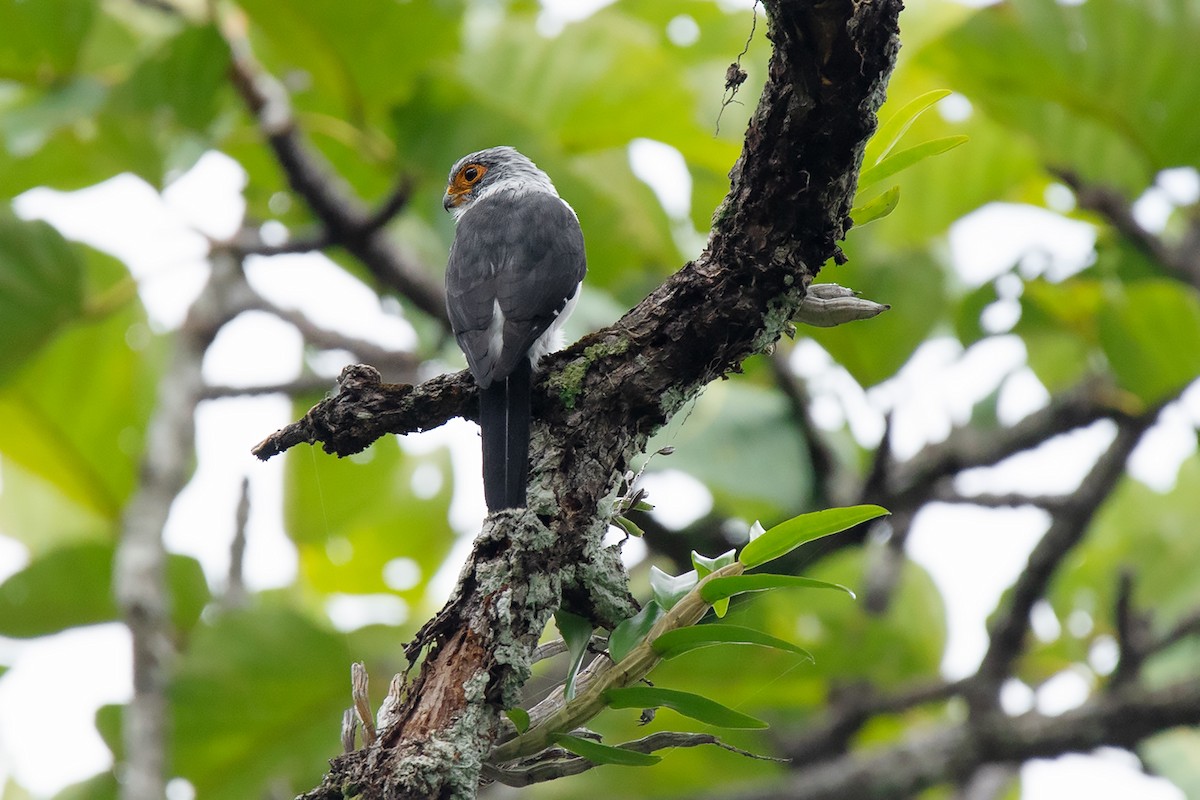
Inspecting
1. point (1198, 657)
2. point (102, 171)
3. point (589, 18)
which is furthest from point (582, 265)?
point (1198, 657)

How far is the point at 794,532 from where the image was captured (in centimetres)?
172

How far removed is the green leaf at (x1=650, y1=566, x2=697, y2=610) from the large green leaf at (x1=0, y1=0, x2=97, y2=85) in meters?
3.84

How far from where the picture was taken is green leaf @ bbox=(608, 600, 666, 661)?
5.76 ft

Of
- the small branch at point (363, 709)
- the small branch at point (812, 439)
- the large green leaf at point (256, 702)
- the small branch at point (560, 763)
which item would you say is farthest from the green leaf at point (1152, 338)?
the small branch at point (363, 709)

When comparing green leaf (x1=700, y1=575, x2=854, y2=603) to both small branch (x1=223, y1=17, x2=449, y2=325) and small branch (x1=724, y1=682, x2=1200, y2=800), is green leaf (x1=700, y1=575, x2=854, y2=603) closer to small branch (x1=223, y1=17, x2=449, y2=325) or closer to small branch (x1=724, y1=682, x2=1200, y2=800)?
small branch (x1=223, y1=17, x2=449, y2=325)

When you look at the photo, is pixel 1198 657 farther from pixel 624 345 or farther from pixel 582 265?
pixel 624 345

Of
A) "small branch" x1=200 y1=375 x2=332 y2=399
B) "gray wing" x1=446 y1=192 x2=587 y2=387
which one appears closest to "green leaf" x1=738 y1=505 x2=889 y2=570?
"gray wing" x1=446 y1=192 x2=587 y2=387

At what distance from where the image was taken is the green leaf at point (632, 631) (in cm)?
175

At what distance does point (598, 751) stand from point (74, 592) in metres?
4.08

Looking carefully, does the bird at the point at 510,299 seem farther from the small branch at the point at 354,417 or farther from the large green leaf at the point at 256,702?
the large green leaf at the point at 256,702

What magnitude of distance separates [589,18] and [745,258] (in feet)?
11.5

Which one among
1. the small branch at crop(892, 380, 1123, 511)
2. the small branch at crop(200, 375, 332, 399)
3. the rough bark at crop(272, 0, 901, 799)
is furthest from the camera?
the small branch at crop(200, 375, 332, 399)

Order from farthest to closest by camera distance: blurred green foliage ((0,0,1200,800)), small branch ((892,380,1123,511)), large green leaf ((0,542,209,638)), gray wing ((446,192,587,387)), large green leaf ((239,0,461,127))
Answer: small branch ((892,380,1123,511)) → large green leaf ((0,542,209,638)) → blurred green foliage ((0,0,1200,800)) → large green leaf ((239,0,461,127)) → gray wing ((446,192,587,387))

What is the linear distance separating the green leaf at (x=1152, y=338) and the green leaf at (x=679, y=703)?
3580 mm
